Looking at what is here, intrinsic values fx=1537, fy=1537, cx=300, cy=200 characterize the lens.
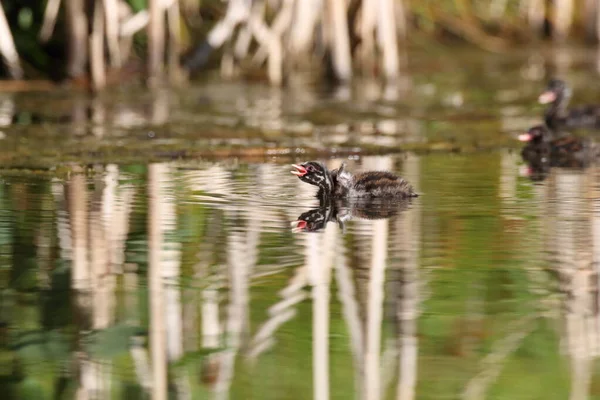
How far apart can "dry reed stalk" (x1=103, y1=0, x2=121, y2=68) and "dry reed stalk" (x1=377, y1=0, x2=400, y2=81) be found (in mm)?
3369

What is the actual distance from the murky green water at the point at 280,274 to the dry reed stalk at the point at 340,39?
5.50 meters

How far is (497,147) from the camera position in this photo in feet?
44.1

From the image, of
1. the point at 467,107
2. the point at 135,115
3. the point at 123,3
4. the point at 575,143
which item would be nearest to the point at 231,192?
the point at 575,143

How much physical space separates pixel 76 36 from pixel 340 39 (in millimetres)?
3430

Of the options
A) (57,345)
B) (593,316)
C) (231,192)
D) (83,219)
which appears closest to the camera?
(57,345)

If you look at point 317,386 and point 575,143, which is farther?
point 575,143

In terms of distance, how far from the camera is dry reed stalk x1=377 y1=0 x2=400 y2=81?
1950cm

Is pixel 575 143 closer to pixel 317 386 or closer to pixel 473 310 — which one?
pixel 473 310

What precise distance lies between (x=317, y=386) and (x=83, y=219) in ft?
12.8

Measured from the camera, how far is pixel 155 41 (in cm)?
1881

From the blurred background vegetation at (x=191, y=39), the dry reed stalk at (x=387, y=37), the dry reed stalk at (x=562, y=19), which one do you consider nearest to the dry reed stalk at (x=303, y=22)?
the blurred background vegetation at (x=191, y=39)

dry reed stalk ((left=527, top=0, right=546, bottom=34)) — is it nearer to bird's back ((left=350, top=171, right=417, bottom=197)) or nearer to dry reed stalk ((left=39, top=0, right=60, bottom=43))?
dry reed stalk ((left=39, top=0, right=60, bottom=43))

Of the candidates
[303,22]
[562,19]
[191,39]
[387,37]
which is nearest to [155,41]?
[303,22]

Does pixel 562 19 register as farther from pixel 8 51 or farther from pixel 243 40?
pixel 8 51
